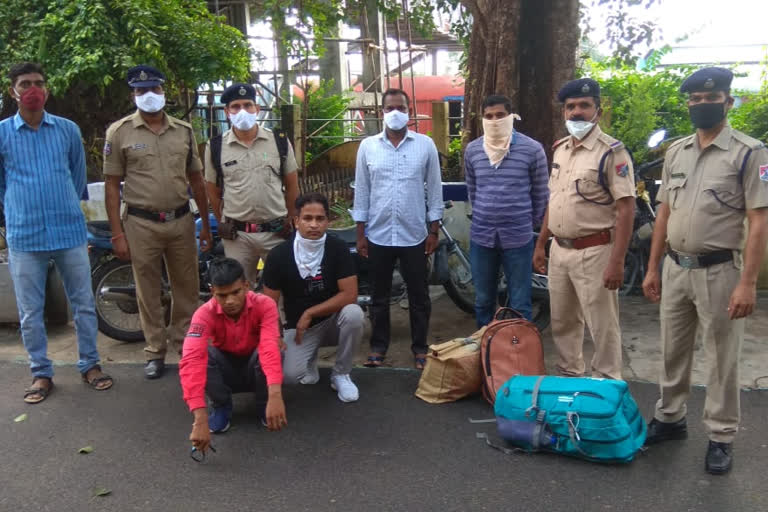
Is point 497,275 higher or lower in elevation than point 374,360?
higher

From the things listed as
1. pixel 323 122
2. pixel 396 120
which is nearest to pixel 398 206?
pixel 396 120

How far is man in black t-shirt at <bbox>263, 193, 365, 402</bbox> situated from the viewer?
167 inches

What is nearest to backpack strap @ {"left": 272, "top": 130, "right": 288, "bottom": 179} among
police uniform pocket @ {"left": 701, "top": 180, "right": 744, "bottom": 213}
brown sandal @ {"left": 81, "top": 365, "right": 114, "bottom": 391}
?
brown sandal @ {"left": 81, "top": 365, "right": 114, "bottom": 391}

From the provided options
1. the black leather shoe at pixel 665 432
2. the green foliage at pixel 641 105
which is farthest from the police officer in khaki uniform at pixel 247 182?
the green foliage at pixel 641 105

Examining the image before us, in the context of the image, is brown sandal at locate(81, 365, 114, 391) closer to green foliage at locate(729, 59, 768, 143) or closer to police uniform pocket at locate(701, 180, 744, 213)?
police uniform pocket at locate(701, 180, 744, 213)

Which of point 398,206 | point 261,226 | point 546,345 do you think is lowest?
point 546,345

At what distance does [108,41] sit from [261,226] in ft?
12.2

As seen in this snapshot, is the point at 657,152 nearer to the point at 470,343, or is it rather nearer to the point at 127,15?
the point at 470,343

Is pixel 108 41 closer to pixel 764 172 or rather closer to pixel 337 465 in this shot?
pixel 337 465

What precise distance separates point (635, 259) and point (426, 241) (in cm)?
264

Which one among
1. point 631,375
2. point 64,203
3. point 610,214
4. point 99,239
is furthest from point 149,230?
A: point 631,375

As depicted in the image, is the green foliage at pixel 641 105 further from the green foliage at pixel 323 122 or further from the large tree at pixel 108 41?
the green foliage at pixel 323 122

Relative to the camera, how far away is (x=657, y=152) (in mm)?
7551

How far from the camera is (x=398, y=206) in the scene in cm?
466
